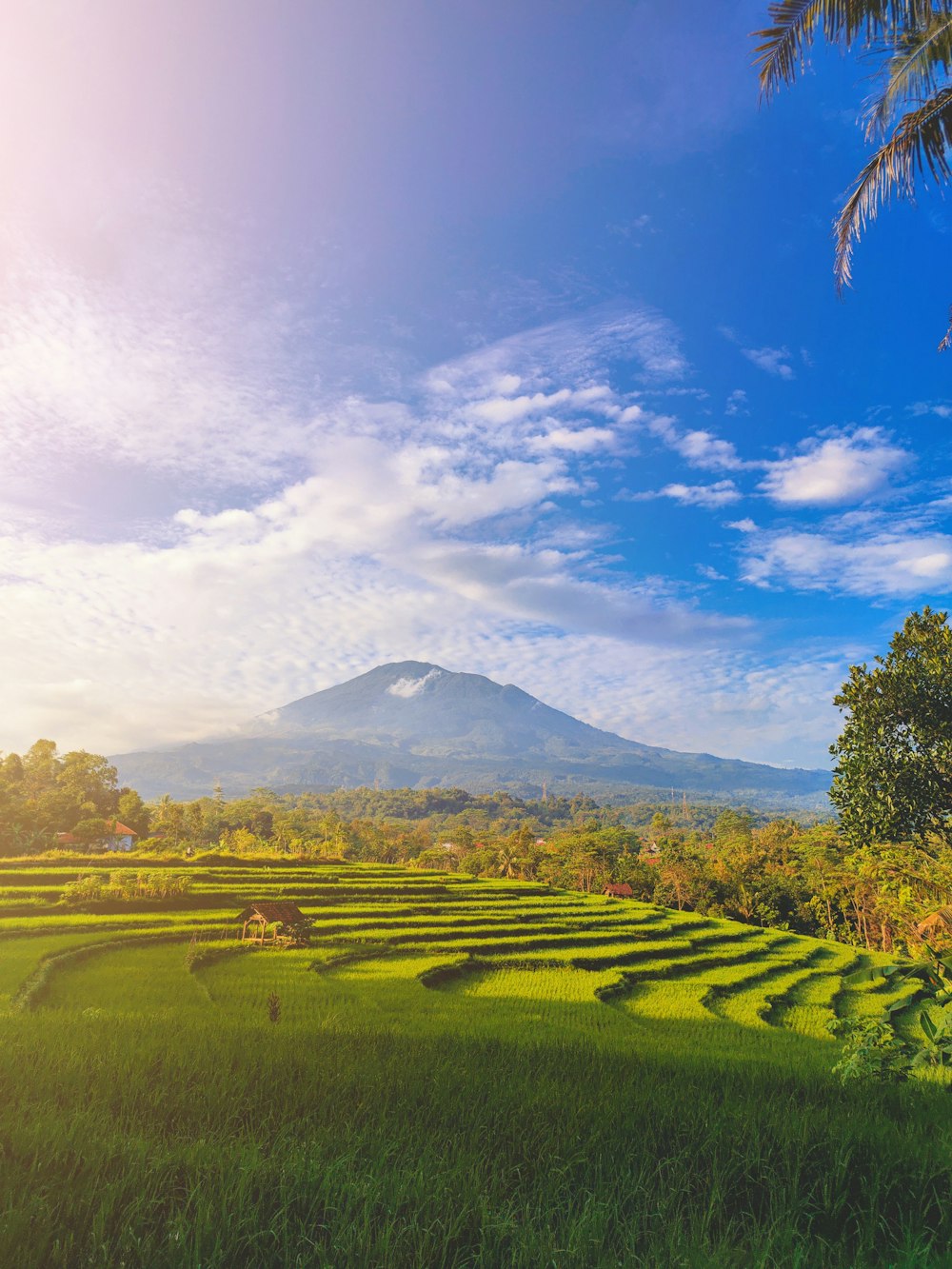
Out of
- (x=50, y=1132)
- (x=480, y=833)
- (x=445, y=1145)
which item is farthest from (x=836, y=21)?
(x=480, y=833)

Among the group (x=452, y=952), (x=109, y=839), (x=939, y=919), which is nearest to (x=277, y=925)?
(x=452, y=952)

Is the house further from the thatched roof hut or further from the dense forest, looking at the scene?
the thatched roof hut

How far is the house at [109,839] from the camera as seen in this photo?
4103cm

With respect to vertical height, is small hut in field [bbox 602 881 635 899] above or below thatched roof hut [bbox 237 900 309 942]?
below

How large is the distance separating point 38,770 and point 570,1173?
188 ft

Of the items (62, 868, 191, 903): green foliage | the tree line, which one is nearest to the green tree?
the tree line

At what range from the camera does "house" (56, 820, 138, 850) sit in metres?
41.0

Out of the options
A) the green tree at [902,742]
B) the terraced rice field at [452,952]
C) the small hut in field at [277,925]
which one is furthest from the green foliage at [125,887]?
the green tree at [902,742]

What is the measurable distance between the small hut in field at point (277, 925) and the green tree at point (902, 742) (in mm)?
15189

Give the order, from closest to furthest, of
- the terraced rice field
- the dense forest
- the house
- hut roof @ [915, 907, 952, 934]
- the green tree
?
hut roof @ [915, 907, 952, 934] → the green tree → the terraced rice field → the dense forest → the house

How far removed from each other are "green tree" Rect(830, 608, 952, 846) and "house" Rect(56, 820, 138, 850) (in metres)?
43.6

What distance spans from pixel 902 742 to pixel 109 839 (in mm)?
50439

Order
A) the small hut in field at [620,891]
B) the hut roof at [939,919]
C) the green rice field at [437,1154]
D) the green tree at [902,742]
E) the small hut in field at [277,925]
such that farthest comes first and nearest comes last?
the small hut in field at [620,891]
the small hut in field at [277,925]
the green tree at [902,742]
the hut roof at [939,919]
the green rice field at [437,1154]

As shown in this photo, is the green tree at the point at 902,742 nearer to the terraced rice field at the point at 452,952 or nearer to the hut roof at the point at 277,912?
the terraced rice field at the point at 452,952
